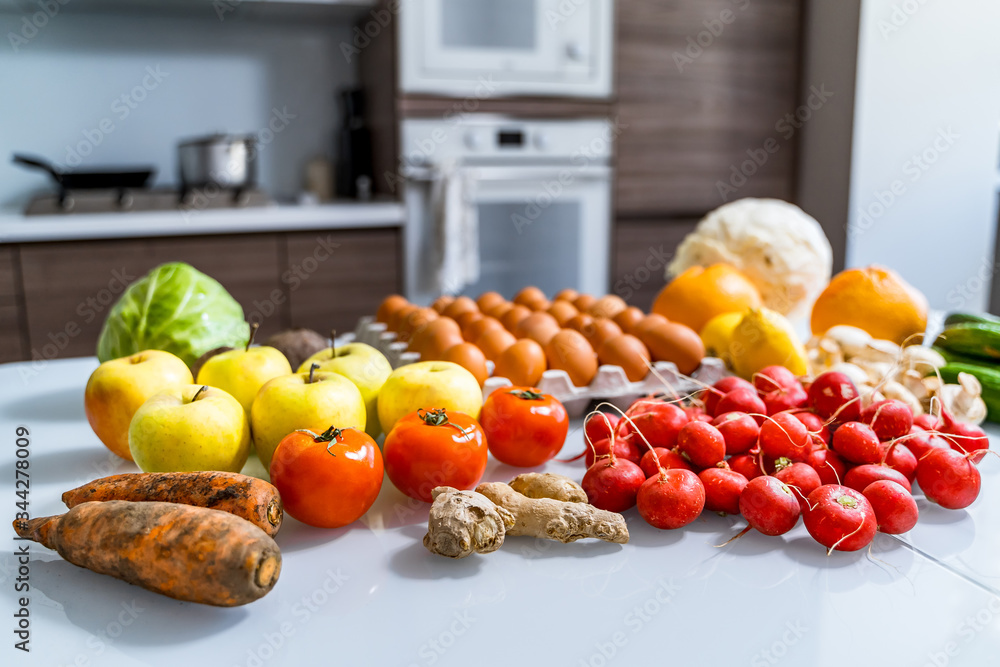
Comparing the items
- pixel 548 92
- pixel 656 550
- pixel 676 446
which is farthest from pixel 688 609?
pixel 548 92

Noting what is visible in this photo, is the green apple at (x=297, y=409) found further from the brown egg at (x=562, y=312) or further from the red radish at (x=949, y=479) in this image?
the red radish at (x=949, y=479)

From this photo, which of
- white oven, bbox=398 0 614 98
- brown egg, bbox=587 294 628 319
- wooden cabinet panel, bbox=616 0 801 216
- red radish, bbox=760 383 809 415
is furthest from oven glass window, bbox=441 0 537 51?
red radish, bbox=760 383 809 415

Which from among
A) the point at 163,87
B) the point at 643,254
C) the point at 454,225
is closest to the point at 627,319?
the point at 454,225

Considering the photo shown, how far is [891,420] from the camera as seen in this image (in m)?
0.76

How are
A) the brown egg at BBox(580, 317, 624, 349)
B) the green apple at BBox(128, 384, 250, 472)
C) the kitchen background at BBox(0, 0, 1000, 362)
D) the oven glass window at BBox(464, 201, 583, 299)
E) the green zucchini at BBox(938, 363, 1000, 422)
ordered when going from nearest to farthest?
the green apple at BBox(128, 384, 250, 472) → the green zucchini at BBox(938, 363, 1000, 422) → the brown egg at BBox(580, 317, 624, 349) → the kitchen background at BBox(0, 0, 1000, 362) → the oven glass window at BBox(464, 201, 583, 299)

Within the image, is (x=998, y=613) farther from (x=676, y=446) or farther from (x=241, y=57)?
(x=241, y=57)

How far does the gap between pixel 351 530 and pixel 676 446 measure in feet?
1.10

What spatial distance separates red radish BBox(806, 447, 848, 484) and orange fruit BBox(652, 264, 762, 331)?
0.50m

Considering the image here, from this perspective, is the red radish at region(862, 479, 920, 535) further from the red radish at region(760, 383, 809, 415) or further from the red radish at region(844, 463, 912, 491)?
the red radish at region(760, 383, 809, 415)

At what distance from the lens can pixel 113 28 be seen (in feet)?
8.64

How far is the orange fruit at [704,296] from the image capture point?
1224mm

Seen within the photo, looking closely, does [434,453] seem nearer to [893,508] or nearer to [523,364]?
[523,364]

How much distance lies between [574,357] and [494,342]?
0.42 feet

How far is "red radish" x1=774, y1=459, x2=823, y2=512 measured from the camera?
676mm
